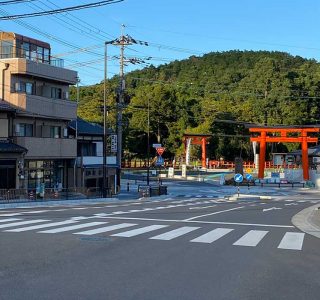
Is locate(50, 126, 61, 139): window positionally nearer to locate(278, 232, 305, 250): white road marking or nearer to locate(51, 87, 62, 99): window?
locate(51, 87, 62, 99): window

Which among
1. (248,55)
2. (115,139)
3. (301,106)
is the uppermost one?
(248,55)

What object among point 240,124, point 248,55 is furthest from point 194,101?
point 248,55

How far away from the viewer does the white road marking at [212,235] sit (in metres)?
13.7

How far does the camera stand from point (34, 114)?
123 ft

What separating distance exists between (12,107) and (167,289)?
3067 centimetres

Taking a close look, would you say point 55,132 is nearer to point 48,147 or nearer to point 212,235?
point 48,147

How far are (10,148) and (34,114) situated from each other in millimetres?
4404

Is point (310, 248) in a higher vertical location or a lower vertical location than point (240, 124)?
Answer: lower

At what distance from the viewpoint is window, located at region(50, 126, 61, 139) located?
40.8m

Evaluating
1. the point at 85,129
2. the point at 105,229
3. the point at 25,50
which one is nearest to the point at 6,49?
the point at 25,50

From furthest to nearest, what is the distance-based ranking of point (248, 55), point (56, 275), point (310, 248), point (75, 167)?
point (248, 55), point (75, 167), point (310, 248), point (56, 275)

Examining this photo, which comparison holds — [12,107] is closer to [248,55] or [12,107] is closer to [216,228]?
[216,228]

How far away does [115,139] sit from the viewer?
45.5m

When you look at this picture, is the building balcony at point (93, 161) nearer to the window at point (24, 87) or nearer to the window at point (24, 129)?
the window at point (24, 129)
